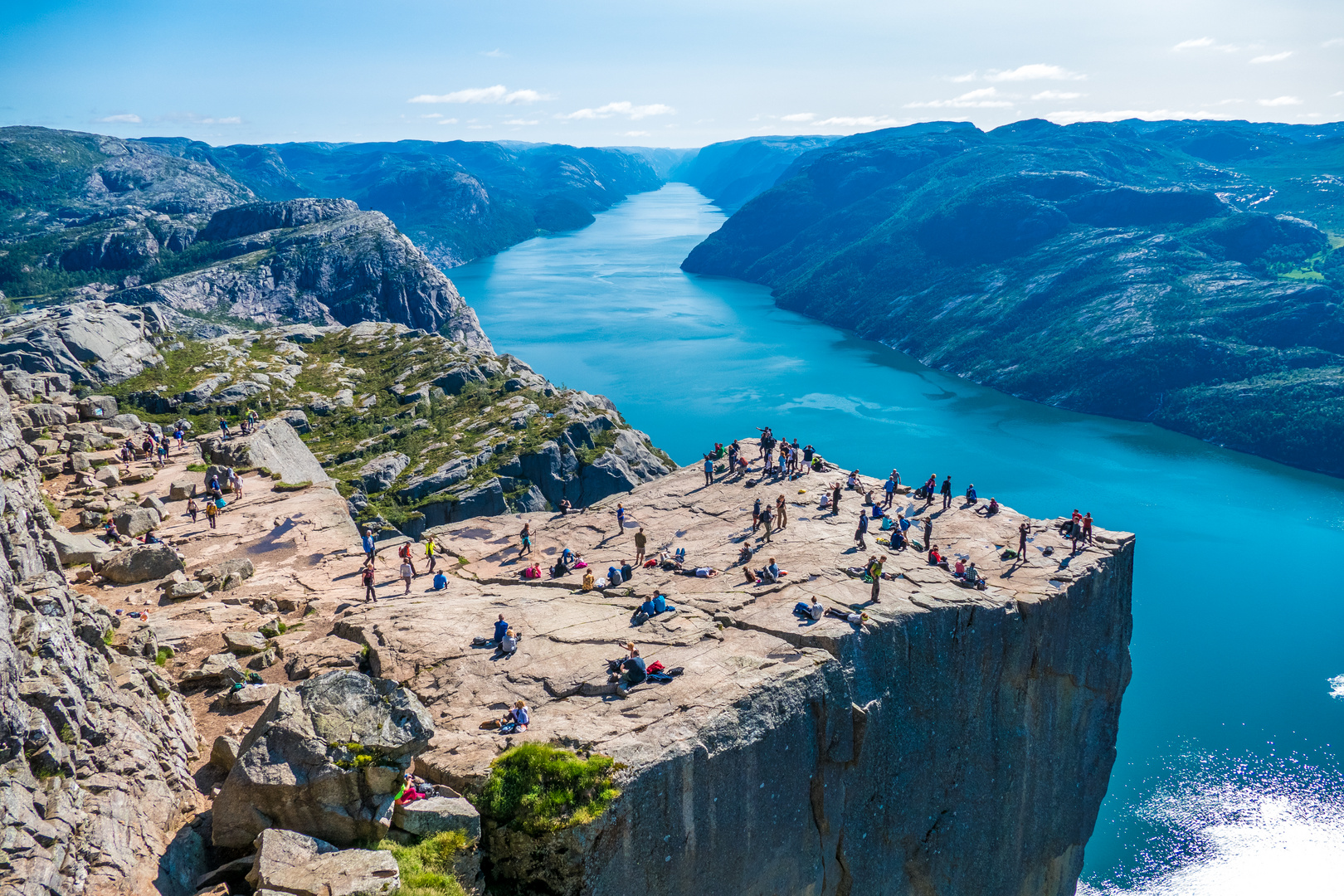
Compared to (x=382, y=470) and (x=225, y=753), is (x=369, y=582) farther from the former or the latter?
(x=382, y=470)

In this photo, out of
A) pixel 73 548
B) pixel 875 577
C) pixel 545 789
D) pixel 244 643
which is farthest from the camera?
pixel 73 548

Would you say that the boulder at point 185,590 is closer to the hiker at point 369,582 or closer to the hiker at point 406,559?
the hiker at point 369,582

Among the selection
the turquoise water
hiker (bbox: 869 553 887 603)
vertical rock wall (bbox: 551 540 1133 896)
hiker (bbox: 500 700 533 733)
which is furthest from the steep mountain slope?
hiker (bbox: 500 700 533 733)

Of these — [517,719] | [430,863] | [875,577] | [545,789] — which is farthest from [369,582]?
[875,577]

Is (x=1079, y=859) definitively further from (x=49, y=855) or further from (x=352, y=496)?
(x=352, y=496)

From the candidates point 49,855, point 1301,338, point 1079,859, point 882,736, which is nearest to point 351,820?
point 49,855

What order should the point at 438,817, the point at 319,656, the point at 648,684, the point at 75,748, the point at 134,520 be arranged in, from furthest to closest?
the point at 134,520, the point at 319,656, the point at 648,684, the point at 438,817, the point at 75,748

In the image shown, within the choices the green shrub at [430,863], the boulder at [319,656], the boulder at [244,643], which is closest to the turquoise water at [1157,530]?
the green shrub at [430,863]

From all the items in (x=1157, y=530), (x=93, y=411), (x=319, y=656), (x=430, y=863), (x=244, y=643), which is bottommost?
(x=1157, y=530)
